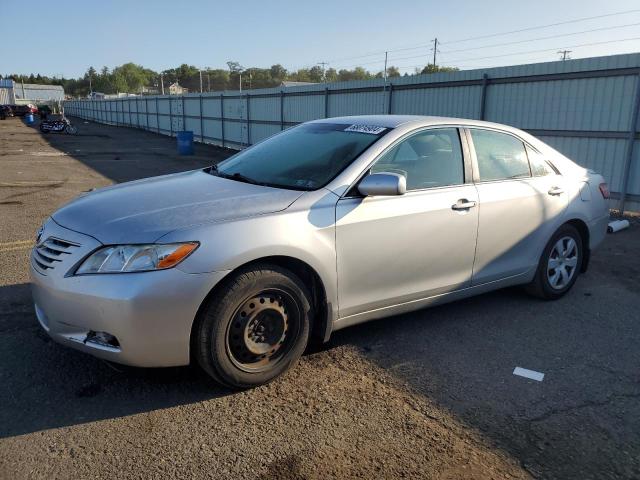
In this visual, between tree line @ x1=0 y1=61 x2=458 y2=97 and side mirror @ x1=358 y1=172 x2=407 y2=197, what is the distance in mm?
98007

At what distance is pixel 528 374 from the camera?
369 cm

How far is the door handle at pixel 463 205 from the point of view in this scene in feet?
13.4

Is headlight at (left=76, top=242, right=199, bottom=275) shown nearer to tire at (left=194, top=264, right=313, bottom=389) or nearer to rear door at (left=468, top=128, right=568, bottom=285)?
tire at (left=194, top=264, right=313, bottom=389)

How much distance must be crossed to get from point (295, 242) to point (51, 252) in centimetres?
143

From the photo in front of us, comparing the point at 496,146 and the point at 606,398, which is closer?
the point at 606,398

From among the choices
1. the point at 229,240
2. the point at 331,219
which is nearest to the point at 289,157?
the point at 331,219

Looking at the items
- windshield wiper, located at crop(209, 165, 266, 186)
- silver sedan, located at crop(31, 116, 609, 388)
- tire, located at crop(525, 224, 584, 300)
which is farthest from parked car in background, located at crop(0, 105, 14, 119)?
tire, located at crop(525, 224, 584, 300)

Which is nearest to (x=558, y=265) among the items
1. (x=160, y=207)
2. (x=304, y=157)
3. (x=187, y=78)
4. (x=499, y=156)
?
(x=499, y=156)

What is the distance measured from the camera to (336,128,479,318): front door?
11.8 ft

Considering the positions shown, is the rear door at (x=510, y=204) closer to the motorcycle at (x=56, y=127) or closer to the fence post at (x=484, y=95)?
the fence post at (x=484, y=95)

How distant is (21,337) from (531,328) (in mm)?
3922

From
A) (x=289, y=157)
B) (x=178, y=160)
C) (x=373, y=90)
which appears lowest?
(x=178, y=160)

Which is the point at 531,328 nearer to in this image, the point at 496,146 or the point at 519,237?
the point at 519,237

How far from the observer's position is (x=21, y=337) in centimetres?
396
